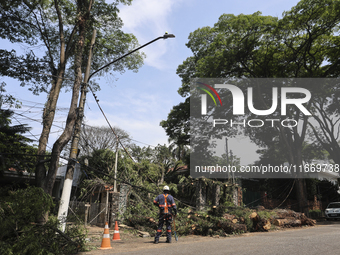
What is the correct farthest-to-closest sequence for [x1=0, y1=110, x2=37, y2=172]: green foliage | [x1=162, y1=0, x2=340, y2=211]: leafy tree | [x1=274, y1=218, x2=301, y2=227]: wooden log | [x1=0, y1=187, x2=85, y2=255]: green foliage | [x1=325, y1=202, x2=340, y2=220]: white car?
[x1=325, y1=202, x2=340, y2=220]: white car → [x1=162, y1=0, x2=340, y2=211]: leafy tree → [x1=274, y1=218, x2=301, y2=227]: wooden log → [x1=0, y1=110, x2=37, y2=172]: green foliage → [x1=0, y1=187, x2=85, y2=255]: green foliage

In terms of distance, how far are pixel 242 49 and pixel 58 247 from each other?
1811 centimetres

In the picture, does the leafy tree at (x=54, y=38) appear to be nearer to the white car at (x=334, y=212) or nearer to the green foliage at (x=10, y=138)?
the green foliage at (x=10, y=138)

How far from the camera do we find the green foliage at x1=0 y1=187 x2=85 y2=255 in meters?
5.88

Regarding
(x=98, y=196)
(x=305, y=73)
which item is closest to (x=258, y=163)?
(x=305, y=73)

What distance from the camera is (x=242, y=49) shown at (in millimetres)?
20562

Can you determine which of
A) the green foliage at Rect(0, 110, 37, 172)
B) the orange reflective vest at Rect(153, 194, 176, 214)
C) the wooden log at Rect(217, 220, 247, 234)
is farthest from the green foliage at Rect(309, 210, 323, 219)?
the green foliage at Rect(0, 110, 37, 172)

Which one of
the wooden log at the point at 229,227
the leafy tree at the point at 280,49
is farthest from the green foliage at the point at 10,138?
the leafy tree at the point at 280,49

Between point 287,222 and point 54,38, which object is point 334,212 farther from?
point 54,38

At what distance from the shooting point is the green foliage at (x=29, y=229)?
19.3 feet

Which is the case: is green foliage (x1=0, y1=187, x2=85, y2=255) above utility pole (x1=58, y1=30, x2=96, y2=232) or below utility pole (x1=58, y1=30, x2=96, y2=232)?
below

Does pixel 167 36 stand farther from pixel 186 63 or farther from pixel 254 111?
pixel 186 63

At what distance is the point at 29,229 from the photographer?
636 cm

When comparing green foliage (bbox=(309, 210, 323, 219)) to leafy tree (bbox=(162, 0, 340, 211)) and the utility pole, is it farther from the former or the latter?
the utility pole

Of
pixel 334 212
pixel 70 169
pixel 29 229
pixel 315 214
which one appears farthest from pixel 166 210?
pixel 315 214
